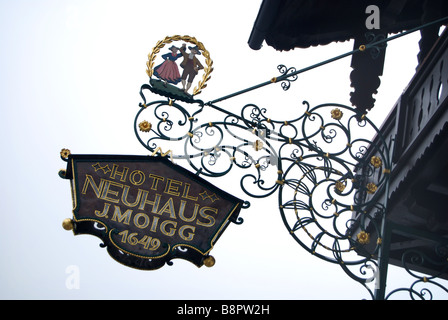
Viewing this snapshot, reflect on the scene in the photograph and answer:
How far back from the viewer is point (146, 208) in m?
6.41

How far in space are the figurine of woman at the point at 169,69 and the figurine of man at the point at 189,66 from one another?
61 mm

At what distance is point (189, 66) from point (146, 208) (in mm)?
1551

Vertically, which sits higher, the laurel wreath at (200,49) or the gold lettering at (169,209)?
the laurel wreath at (200,49)

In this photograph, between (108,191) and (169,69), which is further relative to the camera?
(169,69)

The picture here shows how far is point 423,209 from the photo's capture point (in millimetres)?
7637

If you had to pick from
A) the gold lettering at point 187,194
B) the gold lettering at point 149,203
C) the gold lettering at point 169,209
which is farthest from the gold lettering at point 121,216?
the gold lettering at point 187,194

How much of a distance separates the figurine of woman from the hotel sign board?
88 cm

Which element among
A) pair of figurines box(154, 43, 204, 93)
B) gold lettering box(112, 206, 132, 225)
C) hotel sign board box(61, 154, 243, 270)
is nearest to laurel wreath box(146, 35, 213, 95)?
pair of figurines box(154, 43, 204, 93)

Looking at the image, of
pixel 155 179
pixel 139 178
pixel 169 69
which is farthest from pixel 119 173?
pixel 169 69

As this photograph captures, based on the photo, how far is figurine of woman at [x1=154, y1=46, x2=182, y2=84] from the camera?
7.05 meters

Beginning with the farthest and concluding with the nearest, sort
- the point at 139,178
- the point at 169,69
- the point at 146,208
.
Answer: the point at 169,69, the point at 139,178, the point at 146,208

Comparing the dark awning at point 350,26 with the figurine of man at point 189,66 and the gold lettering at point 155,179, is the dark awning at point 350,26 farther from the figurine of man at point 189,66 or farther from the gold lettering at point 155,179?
the gold lettering at point 155,179

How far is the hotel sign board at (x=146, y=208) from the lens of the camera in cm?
623

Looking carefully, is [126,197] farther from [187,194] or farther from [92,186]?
[187,194]
